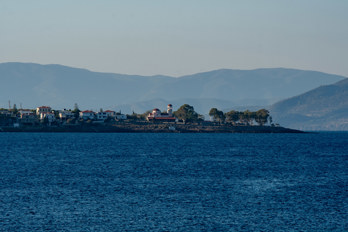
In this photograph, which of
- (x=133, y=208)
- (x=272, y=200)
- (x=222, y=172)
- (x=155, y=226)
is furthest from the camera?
(x=222, y=172)

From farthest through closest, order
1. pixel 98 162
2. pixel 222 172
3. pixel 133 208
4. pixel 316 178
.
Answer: pixel 98 162
pixel 222 172
pixel 316 178
pixel 133 208

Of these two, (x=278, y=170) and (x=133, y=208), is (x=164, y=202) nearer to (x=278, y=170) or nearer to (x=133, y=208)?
(x=133, y=208)

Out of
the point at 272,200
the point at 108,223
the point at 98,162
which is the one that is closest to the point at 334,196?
the point at 272,200

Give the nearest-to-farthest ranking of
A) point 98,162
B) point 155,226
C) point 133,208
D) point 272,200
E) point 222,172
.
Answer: point 155,226 → point 133,208 → point 272,200 → point 222,172 → point 98,162

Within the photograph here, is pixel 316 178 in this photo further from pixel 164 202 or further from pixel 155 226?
A: pixel 155 226

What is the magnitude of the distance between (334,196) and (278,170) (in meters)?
33.8

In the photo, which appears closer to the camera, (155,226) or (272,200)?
(155,226)

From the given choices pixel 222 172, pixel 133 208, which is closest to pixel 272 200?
pixel 133 208

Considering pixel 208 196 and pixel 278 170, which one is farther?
pixel 278 170

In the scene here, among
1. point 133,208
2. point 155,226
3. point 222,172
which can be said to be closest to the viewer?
point 155,226

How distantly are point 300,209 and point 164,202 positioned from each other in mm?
16450

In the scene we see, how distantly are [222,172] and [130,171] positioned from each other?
56.9 feet

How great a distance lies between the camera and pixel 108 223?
5400cm

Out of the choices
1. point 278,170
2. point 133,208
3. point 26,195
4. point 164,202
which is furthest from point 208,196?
point 278,170
